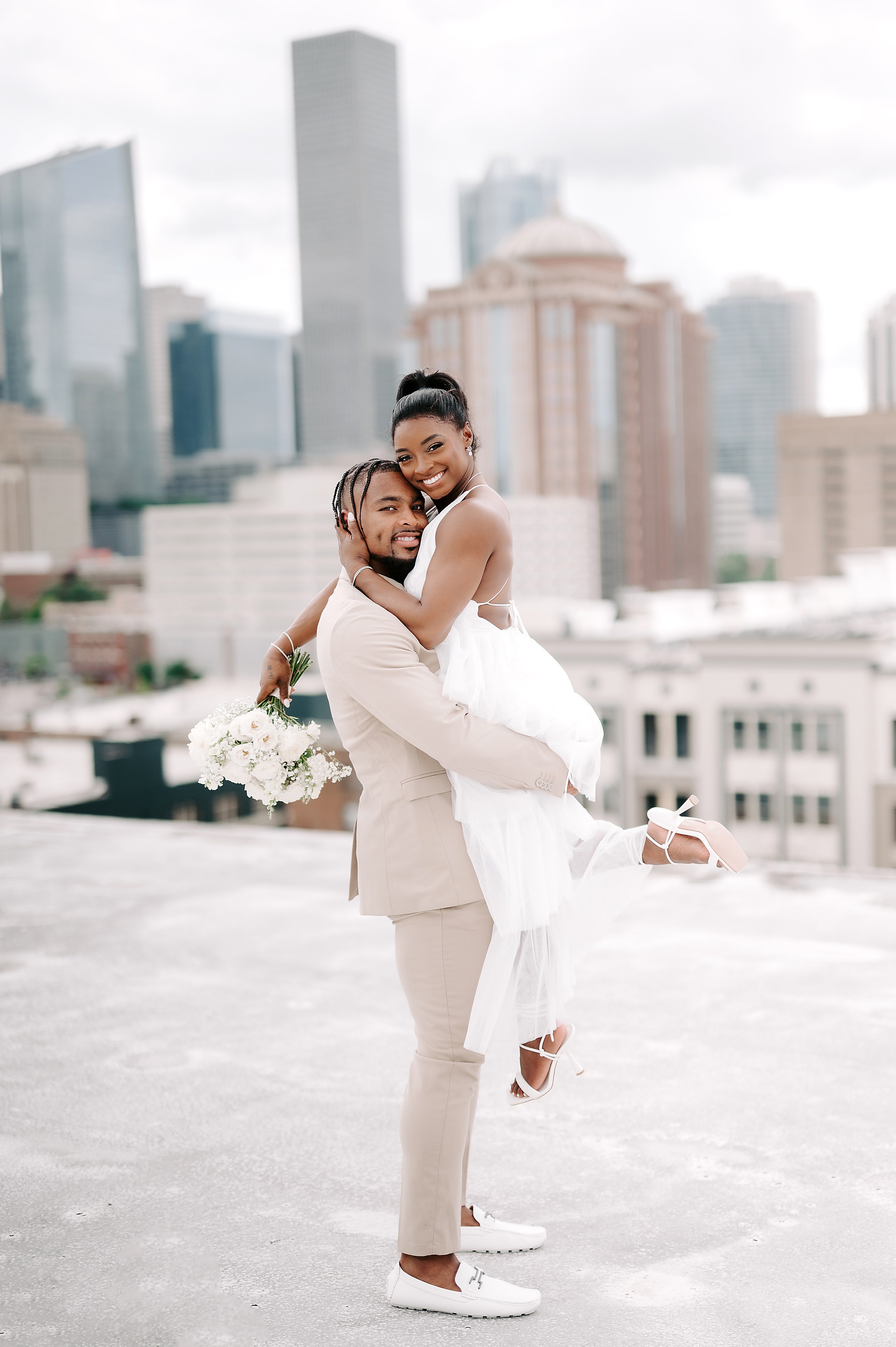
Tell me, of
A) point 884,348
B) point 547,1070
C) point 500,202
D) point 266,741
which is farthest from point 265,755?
point 500,202

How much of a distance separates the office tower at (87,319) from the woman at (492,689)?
2240 inches

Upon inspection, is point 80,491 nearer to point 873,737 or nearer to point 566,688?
point 873,737

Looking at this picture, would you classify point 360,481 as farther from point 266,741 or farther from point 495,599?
point 266,741

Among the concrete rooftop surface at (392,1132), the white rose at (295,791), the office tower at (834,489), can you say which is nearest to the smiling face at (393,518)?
the white rose at (295,791)

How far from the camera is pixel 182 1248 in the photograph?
1.68 m

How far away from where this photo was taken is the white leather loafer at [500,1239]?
166 cm

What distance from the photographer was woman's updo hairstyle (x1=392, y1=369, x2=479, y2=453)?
1.47m

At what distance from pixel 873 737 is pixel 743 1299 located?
14537 mm

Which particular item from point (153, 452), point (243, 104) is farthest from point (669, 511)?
point (243, 104)

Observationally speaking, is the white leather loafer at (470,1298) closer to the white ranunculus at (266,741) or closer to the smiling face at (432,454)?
the white ranunculus at (266,741)

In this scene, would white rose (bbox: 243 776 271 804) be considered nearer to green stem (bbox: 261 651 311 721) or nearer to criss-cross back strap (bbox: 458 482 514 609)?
green stem (bbox: 261 651 311 721)

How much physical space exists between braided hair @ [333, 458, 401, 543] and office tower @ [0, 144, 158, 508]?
2237 inches

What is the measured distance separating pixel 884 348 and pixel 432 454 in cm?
3443

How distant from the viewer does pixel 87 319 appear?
67000 millimetres
